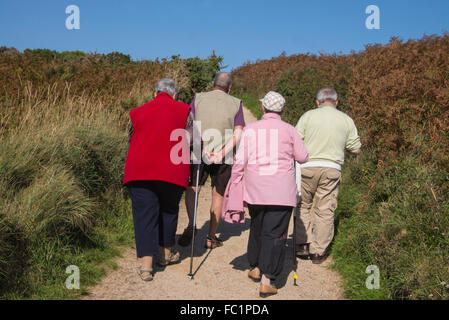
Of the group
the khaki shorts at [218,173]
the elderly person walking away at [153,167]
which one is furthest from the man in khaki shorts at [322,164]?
the elderly person walking away at [153,167]

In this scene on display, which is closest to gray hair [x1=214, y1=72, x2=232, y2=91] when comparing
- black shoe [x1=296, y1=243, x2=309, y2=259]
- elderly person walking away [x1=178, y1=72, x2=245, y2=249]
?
elderly person walking away [x1=178, y1=72, x2=245, y2=249]

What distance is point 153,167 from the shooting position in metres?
4.47

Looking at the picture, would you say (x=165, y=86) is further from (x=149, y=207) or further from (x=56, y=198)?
(x=56, y=198)

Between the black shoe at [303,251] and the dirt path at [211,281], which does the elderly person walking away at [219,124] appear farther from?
the black shoe at [303,251]

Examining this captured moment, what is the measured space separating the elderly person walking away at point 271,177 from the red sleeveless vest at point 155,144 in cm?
75

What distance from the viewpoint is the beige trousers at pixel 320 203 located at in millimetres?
5305

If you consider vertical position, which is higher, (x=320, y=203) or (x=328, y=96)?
(x=328, y=96)

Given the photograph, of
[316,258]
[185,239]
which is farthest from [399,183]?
[185,239]

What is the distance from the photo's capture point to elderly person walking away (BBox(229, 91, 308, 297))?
14.1 feet

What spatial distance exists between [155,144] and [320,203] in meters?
2.33

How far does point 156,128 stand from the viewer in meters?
4.51

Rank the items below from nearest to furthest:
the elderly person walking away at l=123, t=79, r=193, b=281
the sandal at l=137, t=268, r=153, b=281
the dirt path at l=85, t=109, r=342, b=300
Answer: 1. the dirt path at l=85, t=109, r=342, b=300
2. the elderly person walking away at l=123, t=79, r=193, b=281
3. the sandal at l=137, t=268, r=153, b=281

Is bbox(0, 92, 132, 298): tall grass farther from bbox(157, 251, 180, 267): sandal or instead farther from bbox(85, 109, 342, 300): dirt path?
bbox(157, 251, 180, 267): sandal
